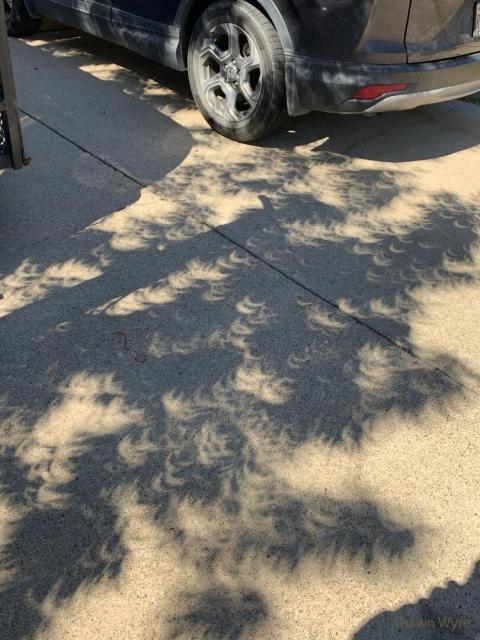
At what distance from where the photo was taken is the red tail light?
4574mm

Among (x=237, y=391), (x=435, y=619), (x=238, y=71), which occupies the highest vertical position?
(x=238, y=71)

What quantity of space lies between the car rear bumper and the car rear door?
7 centimetres

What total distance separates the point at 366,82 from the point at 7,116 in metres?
2.19

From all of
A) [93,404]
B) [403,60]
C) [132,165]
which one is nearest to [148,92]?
[132,165]

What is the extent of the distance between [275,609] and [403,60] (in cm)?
353

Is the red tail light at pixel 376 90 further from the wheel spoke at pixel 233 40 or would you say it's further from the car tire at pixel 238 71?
the wheel spoke at pixel 233 40

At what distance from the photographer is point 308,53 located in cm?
471

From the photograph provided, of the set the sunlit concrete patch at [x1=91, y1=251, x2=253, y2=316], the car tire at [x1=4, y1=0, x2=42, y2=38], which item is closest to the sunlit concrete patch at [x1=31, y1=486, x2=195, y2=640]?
the sunlit concrete patch at [x1=91, y1=251, x2=253, y2=316]

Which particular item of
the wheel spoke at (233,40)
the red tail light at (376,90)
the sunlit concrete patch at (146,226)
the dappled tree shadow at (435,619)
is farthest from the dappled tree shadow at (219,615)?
the wheel spoke at (233,40)

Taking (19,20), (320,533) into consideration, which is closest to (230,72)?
(19,20)

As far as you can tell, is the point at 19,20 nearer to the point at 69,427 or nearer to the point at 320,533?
the point at 69,427

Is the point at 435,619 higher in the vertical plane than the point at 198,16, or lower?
lower

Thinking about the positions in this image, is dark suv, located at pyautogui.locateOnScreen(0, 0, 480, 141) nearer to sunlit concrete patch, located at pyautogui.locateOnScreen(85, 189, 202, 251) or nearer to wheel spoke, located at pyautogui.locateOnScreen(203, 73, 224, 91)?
wheel spoke, located at pyautogui.locateOnScreen(203, 73, 224, 91)

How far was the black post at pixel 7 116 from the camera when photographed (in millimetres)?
3604
